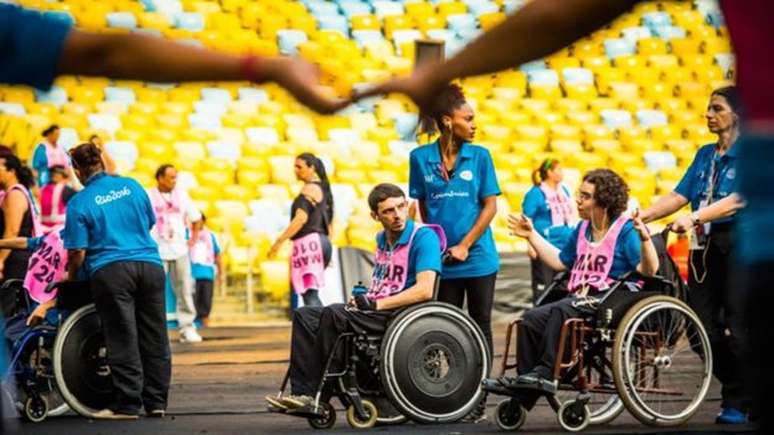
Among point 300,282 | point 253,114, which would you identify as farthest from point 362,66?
point 300,282

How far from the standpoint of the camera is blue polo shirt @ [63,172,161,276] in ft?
34.0

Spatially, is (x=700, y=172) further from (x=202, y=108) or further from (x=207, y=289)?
(x=202, y=108)

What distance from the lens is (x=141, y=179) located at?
75.3 feet

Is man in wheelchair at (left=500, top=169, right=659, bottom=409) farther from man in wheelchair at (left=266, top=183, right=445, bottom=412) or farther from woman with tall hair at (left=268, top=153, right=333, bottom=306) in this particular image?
woman with tall hair at (left=268, top=153, right=333, bottom=306)

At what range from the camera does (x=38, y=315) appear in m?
10.5

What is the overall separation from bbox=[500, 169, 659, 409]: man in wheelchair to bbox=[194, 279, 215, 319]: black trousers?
968 centimetres

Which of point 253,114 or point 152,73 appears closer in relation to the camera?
point 152,73

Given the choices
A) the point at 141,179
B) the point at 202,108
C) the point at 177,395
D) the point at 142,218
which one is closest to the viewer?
the point at 142,218

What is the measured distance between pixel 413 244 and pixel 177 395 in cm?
309

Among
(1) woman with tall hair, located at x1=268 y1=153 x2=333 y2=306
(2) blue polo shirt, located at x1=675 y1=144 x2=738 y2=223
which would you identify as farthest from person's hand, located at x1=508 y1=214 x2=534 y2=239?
(1) woman with tall hair, located at x1=268 y1=153 x2=333 y2=306

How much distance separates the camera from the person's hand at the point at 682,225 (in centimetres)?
888

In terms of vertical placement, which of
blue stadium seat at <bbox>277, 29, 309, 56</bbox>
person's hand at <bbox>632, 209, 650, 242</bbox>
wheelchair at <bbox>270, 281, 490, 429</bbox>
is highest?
blue stadium seat at <bbox>277, 29, 309, 56</bbox>

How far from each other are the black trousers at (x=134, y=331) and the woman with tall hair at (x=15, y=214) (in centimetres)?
161

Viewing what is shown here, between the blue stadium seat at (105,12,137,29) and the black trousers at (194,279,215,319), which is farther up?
the blue stadium seat at (105,12,137,29)
